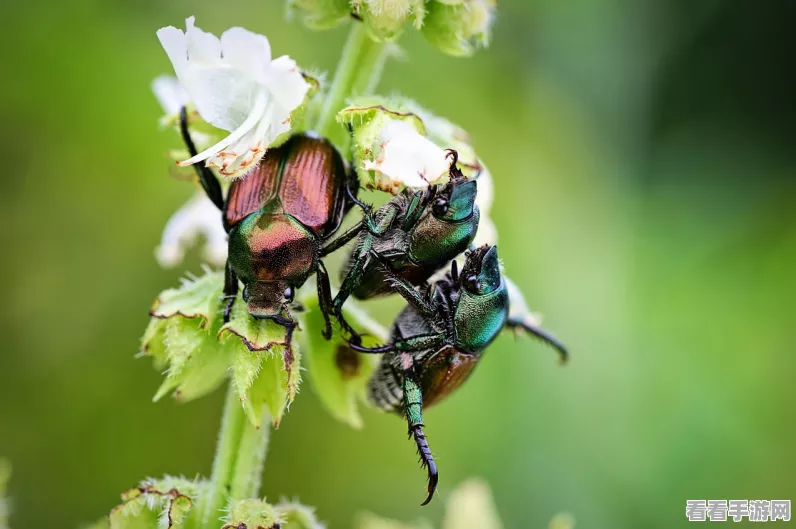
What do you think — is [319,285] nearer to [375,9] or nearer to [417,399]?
[417,399]

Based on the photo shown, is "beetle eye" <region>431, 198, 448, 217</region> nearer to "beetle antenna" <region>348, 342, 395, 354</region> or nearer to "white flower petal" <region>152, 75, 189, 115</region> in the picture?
"beetle antenna" <region>348, 342, 395, 354</region>

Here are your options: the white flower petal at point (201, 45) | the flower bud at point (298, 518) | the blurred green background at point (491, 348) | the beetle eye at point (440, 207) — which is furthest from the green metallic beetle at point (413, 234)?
the blurred green background at point (491, 348)

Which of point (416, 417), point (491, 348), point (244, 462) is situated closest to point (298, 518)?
point (244, 462)

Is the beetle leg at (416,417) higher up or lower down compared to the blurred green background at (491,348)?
lower down

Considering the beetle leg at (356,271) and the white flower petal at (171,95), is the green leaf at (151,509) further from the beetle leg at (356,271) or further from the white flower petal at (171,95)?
the white flower petal at (171,95)

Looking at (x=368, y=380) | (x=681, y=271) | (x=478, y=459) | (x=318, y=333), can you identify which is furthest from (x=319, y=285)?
(x=681, y=271)

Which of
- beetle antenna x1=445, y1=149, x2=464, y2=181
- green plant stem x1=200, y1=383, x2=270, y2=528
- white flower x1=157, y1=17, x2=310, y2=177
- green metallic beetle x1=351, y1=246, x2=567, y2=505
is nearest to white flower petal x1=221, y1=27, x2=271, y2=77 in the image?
Answer: white flower x1=157, y1=17, x2=310, y2=177

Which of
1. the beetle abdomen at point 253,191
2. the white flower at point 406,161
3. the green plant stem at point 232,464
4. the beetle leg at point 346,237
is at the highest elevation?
the white flower at point 406,161
